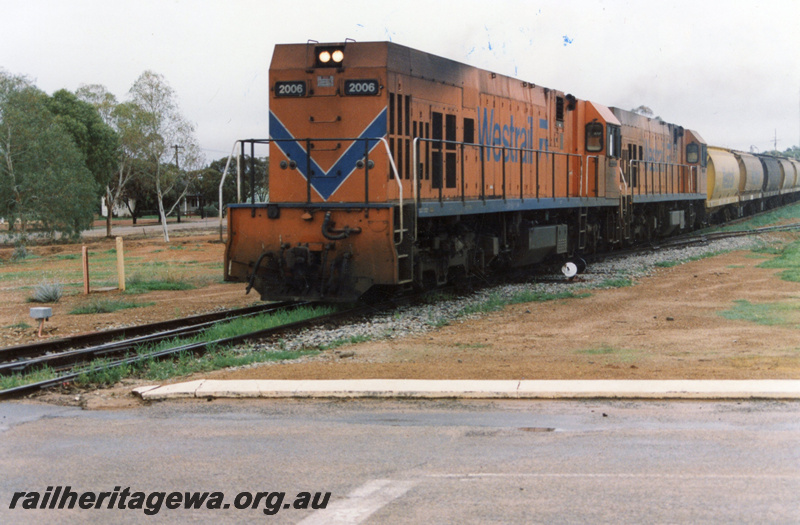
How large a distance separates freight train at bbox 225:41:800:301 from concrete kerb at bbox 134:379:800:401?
4.52m

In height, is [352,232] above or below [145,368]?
above

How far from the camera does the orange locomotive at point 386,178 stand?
42.4ft

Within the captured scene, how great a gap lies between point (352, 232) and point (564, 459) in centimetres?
754

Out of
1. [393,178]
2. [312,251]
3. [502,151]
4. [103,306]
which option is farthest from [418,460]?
[502,151]

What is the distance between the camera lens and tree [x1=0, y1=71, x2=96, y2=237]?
1583 inches

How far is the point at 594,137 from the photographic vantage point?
22266mm

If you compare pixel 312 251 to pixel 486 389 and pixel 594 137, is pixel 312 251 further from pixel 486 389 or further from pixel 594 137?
pixel 594 137

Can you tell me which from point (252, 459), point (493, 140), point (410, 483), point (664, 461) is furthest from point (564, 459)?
point (493, 140)

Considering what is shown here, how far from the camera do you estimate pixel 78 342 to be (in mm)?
11383

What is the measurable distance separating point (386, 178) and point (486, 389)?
630 cm

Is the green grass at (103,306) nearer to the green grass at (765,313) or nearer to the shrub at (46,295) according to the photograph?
the shrub at (46,295)

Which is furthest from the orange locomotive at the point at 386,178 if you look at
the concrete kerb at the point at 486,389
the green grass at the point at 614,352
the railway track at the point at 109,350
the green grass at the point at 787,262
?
the green grass at the point at 787,262

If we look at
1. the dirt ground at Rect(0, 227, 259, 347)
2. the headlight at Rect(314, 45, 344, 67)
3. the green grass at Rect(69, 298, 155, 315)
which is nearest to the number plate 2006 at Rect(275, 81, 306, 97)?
the headlight at Rect(314, 45, 344, 67)

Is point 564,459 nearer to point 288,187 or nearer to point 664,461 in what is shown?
point 664,461
